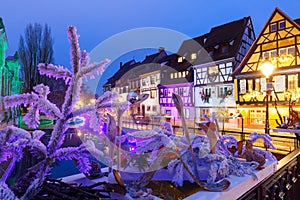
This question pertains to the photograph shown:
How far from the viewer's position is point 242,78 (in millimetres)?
13938

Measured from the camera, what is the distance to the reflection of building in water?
463 inches

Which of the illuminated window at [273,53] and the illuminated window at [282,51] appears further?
the illuminated window at [273,53]

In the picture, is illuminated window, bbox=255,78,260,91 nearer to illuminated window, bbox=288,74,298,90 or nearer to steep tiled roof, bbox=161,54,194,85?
illuminated window, bbox=288,74,298,90

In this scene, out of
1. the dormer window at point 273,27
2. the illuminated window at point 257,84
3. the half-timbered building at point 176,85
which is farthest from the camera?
the half-timbered building at point 176,85

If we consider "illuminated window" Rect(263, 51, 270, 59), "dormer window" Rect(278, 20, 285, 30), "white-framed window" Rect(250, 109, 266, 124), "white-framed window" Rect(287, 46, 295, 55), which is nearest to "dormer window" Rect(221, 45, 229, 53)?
"illuminated window" Rect(263, 51, 270, 59)

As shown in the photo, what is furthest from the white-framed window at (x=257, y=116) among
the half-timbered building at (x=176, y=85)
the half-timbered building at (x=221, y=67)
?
the half-timbered building at (x=176, y=85)

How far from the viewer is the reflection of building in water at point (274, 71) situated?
38.5ft

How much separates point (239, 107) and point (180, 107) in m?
14.3

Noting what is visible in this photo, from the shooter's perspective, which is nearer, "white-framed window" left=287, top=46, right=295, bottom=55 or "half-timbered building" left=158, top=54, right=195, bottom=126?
"white-framed window" left=287, top=46, right=295, bottom=55

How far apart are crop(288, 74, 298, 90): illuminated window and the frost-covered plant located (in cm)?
1348

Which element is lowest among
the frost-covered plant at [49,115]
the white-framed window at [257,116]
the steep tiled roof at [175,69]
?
the white-framed window at [257,116]

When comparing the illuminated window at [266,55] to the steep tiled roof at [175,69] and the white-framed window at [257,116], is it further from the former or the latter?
the steep tiled roof at [175,69]

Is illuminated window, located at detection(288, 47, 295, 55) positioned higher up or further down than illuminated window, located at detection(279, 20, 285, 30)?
further down

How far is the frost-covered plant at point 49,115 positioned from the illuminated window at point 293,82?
13.5 meters
